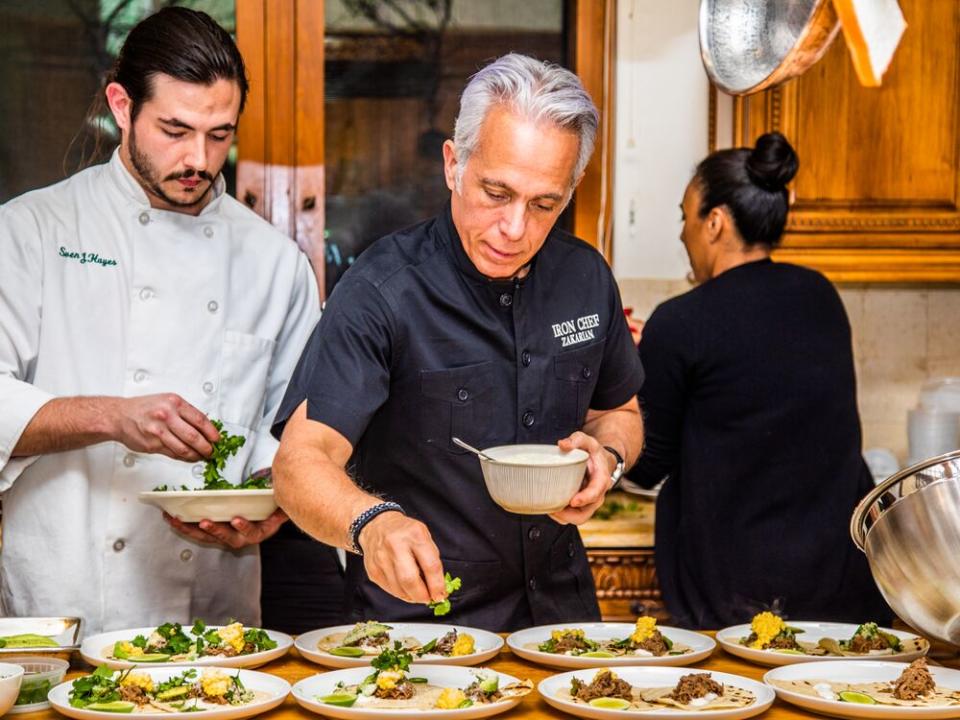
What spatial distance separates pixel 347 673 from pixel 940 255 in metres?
2.43

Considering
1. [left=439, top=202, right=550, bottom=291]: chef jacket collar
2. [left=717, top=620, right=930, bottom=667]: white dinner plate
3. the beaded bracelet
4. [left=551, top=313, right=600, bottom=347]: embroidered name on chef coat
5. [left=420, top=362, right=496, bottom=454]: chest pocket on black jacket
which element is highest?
[left=439, top=202, right=550, bottom=291]: chef jacket collar

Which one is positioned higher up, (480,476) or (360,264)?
(360,264)

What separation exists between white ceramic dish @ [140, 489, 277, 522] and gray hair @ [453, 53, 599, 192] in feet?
2.20

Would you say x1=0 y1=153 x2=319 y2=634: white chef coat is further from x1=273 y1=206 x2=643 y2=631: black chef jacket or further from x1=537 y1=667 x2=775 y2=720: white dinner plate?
x1=537 y1=667 x2=775 y2=720: white dinner plate

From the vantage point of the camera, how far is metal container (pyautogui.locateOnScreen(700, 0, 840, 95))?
2.19 m

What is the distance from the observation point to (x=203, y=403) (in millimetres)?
2512

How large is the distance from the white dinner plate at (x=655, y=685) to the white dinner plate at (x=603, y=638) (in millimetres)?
43

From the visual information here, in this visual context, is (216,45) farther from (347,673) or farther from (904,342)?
(904,342)

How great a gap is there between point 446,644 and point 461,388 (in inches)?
17.3

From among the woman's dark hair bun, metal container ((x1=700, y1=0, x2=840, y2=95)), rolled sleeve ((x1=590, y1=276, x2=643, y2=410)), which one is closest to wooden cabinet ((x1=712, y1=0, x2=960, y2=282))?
the woman's dark hair bun

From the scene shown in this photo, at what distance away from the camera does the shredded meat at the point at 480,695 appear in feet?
5.37

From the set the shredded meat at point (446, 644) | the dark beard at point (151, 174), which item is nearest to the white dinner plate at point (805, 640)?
the shredded meat at point (446, 644)

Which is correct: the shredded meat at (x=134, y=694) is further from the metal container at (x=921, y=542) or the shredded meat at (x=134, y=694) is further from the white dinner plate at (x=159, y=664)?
the metal container at (x=921, y=542)

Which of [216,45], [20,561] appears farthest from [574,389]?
[20,561]
